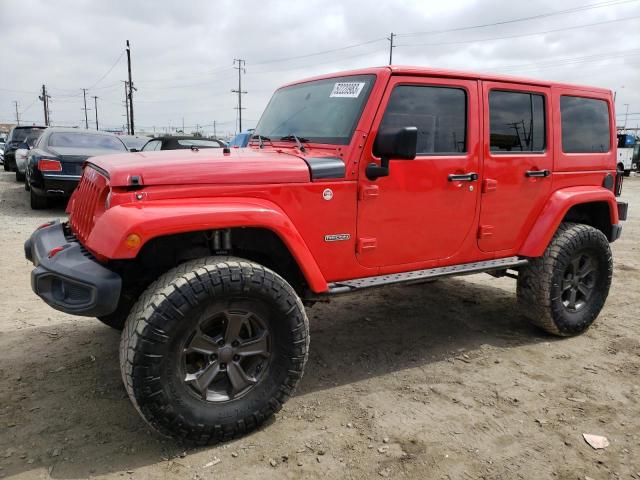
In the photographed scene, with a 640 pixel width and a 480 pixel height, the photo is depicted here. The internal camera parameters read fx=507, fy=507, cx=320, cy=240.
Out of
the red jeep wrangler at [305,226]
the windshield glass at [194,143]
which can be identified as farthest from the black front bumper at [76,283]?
the windshield glass at [194,143]

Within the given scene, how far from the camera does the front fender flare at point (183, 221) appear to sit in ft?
7.84

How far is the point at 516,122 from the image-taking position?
3789 millimetres

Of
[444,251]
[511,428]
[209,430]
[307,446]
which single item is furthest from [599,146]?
[209,430]

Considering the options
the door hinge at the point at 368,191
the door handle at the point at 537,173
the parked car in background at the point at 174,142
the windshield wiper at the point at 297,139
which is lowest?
the door hinge at the point at 368,191

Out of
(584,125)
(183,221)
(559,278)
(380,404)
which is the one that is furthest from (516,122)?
(183,221)

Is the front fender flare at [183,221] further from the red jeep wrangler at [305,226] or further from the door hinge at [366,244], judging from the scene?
the door hinge at [366,244]

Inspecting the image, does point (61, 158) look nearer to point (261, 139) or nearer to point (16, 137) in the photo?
point (261, 139)

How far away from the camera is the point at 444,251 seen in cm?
353

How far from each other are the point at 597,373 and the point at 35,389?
12.4ft

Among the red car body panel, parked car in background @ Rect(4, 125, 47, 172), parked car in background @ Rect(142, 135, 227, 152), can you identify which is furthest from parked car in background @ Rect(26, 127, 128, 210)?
parked car in background @ Rect(4, 125, 47, 172)

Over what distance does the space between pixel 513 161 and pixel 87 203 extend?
115 inches

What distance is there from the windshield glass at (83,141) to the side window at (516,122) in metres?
7.92

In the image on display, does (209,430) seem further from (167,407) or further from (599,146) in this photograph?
(599,146)

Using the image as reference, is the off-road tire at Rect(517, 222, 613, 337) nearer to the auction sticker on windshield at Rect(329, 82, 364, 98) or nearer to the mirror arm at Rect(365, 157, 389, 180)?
the mirror arm at Rect(365, 157, 389, 180)
